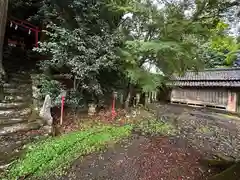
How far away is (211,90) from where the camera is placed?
59.0 feet

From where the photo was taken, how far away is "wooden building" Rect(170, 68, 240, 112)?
16.7 metres

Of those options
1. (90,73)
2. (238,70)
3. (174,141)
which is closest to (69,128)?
(90,73)

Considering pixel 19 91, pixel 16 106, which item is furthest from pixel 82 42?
pixel 16 106

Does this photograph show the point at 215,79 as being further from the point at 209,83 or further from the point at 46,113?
the point at 46,113

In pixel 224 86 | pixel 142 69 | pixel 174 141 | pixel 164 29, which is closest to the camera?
pixel 174 141

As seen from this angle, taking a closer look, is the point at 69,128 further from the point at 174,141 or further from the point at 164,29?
the point at 164,29

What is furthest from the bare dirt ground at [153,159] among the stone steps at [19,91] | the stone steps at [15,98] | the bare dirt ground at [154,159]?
the stone steps at [19,91]

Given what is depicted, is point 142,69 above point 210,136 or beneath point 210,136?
above

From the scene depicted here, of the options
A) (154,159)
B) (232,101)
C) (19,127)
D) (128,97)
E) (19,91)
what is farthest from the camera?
(232,101)

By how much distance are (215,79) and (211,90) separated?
100cm

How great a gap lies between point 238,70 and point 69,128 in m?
16.6

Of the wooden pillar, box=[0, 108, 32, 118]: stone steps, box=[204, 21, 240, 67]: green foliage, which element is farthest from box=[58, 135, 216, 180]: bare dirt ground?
box=[204, 21, 240, 67]: green foliage

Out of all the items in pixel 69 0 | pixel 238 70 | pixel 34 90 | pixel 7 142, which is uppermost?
pixel 69 0

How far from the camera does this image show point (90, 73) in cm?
752
